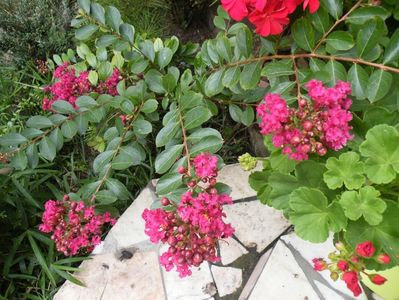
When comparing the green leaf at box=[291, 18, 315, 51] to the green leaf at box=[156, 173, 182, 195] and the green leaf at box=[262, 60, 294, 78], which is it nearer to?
the green leaf at box=[262, 60, 294, 78]

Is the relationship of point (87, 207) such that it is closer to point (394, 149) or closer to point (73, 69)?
point (73, 69)

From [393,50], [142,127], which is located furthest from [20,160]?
[393,50]

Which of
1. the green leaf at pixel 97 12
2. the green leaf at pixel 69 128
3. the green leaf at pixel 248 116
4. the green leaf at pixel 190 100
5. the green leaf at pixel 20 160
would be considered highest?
the green leaf at pixel 97 12

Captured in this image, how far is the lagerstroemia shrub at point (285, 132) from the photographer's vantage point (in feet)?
3.51

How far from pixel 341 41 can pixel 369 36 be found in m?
→ 0.07

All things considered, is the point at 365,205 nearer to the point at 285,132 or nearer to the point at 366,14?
the point at 285,132

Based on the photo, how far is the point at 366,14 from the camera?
1145 mm

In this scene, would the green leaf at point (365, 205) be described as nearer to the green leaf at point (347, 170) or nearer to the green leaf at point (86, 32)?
the green leaf at point (347, 170)

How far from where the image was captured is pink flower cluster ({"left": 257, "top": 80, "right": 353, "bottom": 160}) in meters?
1.03

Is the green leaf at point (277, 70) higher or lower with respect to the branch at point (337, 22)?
lower

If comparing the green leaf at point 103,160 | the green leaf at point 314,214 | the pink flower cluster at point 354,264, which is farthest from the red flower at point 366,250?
the green leaf at point 103,160

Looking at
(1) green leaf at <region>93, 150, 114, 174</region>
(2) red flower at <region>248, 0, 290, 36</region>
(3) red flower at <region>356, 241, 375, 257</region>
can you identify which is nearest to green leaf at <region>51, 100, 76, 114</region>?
(1) green leaf at <region>93, 150, 114, 174</region>

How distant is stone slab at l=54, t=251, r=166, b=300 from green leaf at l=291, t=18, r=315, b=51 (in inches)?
40.0

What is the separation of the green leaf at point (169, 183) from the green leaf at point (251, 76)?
348 mm
